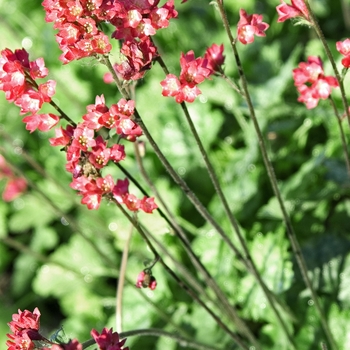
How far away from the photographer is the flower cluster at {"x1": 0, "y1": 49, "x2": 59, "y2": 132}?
1416mm

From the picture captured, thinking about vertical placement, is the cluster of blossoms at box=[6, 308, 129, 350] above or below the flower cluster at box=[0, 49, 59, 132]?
below

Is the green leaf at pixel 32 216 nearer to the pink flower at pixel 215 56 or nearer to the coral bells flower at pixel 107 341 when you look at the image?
the pink flower at pixel 215 56

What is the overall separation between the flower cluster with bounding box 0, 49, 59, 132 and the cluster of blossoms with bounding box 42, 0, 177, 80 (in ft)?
0.33

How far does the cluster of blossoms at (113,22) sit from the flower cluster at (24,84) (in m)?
0.10

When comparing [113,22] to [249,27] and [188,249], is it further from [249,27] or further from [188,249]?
[188,249]

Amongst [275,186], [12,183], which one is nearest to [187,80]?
[275,186]

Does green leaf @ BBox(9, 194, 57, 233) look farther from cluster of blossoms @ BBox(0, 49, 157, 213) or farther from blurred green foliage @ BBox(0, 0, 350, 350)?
cluster of blossoms @ BBox(0, 49, 157, 213)

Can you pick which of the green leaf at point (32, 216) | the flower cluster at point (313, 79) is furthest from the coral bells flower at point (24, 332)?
the green leaf at point (32, 216)

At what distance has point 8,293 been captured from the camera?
12.0 feet

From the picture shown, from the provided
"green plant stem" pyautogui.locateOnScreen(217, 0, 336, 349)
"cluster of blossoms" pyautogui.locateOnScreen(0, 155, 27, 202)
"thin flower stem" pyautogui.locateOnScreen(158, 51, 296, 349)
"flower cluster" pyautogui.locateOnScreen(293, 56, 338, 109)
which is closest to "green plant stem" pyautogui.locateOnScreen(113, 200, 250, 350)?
"thin flower stem" pyautogui.locateOnScreen(158, 51, 296, 349)

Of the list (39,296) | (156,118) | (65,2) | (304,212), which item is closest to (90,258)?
(39,296)

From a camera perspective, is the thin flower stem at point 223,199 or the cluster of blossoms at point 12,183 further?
the cluster of blossoms at point 12,183

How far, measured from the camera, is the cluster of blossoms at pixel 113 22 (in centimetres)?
133

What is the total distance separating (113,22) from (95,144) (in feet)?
0.91
